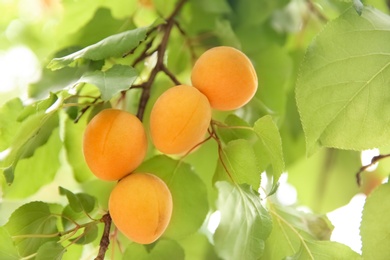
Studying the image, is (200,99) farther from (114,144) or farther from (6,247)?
(6,247)

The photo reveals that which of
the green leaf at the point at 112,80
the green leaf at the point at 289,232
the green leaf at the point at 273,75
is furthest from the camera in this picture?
the green leaf at the point at 273,75

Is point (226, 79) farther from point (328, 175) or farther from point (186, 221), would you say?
point (328, 175)

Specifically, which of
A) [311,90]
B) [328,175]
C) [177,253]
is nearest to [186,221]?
[177,253]

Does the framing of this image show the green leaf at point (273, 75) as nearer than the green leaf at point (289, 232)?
No

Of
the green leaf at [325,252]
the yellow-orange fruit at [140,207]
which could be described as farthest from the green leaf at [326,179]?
Answer: the yellow-orange fruit at [140,207]

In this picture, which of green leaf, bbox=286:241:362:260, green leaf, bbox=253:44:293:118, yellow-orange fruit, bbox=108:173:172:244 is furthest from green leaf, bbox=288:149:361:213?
yellow-orange fruit, bbox=108:173:172:244

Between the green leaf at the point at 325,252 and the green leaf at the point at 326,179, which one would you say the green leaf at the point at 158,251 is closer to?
the green leaf at the point at 325,252
